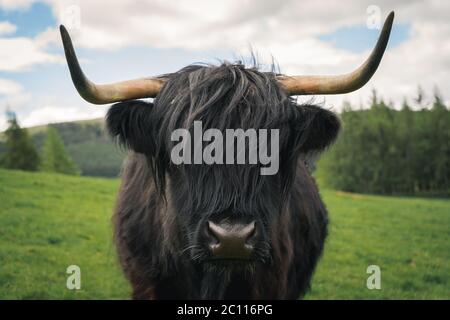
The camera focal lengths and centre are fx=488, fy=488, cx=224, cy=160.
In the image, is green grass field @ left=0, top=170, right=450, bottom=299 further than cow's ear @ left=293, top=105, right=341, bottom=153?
Yes

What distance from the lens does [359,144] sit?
4494 centimetres

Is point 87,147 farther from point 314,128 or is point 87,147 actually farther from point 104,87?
point 314,128

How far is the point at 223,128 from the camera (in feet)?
10.5

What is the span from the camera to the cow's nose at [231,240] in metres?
2.78

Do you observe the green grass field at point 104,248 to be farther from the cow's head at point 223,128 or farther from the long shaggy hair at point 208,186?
the cow's head at point 223,128

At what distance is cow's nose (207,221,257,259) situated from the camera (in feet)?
9.12

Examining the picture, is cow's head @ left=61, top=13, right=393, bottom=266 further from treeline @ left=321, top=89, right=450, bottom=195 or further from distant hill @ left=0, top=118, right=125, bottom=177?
distant hill @ left=0, top=118, right=125, bottom=177

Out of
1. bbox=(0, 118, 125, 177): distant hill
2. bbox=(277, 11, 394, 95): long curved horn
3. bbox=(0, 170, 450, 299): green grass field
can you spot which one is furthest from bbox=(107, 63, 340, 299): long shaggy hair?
bbox=(0, 118, 125, 177): distant hill

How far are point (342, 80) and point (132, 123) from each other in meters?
1.54

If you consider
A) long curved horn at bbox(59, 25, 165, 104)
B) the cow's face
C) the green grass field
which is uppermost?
long curved horn at bbox(59, 25, 165, 104)

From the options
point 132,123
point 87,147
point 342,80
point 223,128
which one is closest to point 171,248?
point 132,123

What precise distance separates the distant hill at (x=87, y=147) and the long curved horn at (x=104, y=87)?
8878 centimetres

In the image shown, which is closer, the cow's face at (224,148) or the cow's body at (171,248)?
the cow's face at (224,148)

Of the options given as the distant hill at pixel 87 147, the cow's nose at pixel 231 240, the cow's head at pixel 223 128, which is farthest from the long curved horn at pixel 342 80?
the distant hill at pixel 87 147
